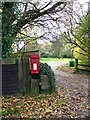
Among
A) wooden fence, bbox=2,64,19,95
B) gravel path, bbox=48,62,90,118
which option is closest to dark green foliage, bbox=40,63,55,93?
gravel path, bbox=48,62,90,118

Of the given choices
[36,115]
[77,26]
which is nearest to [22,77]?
[36,115]

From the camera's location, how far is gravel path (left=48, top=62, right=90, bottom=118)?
9.45ft

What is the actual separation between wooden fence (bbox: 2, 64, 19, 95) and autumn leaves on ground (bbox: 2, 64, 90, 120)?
12 centimetres

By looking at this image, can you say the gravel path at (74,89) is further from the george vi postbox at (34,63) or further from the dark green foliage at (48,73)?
the george vi postbox at (34,63)

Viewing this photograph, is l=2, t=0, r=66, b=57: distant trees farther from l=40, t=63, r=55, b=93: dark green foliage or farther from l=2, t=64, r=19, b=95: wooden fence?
l=40, t=63, r=55, b=93: dark green foliage

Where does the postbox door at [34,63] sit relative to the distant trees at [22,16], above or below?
below

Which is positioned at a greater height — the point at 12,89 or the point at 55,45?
the point at 55,45

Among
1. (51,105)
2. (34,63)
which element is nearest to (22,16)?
(34,63)

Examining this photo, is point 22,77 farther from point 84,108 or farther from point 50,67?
point 84,108

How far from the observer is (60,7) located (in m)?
3.72

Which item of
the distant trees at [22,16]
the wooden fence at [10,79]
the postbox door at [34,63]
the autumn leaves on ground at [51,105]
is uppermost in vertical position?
the distant trees at [22,16]

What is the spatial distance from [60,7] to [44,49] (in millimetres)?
807

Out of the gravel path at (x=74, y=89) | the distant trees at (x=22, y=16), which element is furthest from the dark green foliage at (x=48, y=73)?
the distant trees at (x=22, y=16)

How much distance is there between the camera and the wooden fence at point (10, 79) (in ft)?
11.3
